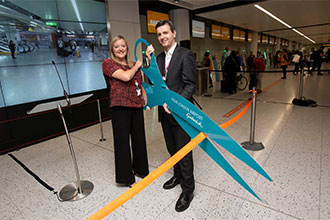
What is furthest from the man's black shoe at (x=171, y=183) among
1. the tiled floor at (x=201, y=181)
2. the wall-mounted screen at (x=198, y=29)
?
the wall-mounted screen at (x=198, y=29)

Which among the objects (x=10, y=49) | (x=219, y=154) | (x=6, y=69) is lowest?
(x=219, y=154)

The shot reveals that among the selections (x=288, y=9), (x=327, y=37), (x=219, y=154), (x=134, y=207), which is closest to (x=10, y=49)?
(x=134, y=207)

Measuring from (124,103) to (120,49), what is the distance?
1.66 feet

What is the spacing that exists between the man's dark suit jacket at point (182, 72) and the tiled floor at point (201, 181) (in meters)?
0.72

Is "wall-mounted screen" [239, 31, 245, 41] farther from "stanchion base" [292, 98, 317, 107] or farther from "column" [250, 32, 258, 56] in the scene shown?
"stanchion base" [292, 98, 317, 107]

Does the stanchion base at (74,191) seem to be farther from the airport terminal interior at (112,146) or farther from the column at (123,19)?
the column at (123,19)

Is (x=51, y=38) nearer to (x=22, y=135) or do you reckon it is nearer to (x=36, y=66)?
(x=36, y=66)

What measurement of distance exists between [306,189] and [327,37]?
33.4ft

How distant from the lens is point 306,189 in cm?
201

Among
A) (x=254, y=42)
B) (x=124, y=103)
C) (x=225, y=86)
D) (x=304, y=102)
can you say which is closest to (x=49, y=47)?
(x=124, y=103)

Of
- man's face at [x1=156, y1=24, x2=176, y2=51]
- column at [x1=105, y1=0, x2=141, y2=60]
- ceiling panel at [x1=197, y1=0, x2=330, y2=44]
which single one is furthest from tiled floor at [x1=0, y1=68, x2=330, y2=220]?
ceiling panel at [x1=197, y1=0, x2=330, y2=44]

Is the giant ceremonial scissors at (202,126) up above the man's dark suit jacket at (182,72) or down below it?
below

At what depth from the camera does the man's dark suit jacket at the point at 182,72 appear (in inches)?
62.6

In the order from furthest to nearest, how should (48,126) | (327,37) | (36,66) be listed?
1. (327,37)
2. (36,66)
3. (48,126)
